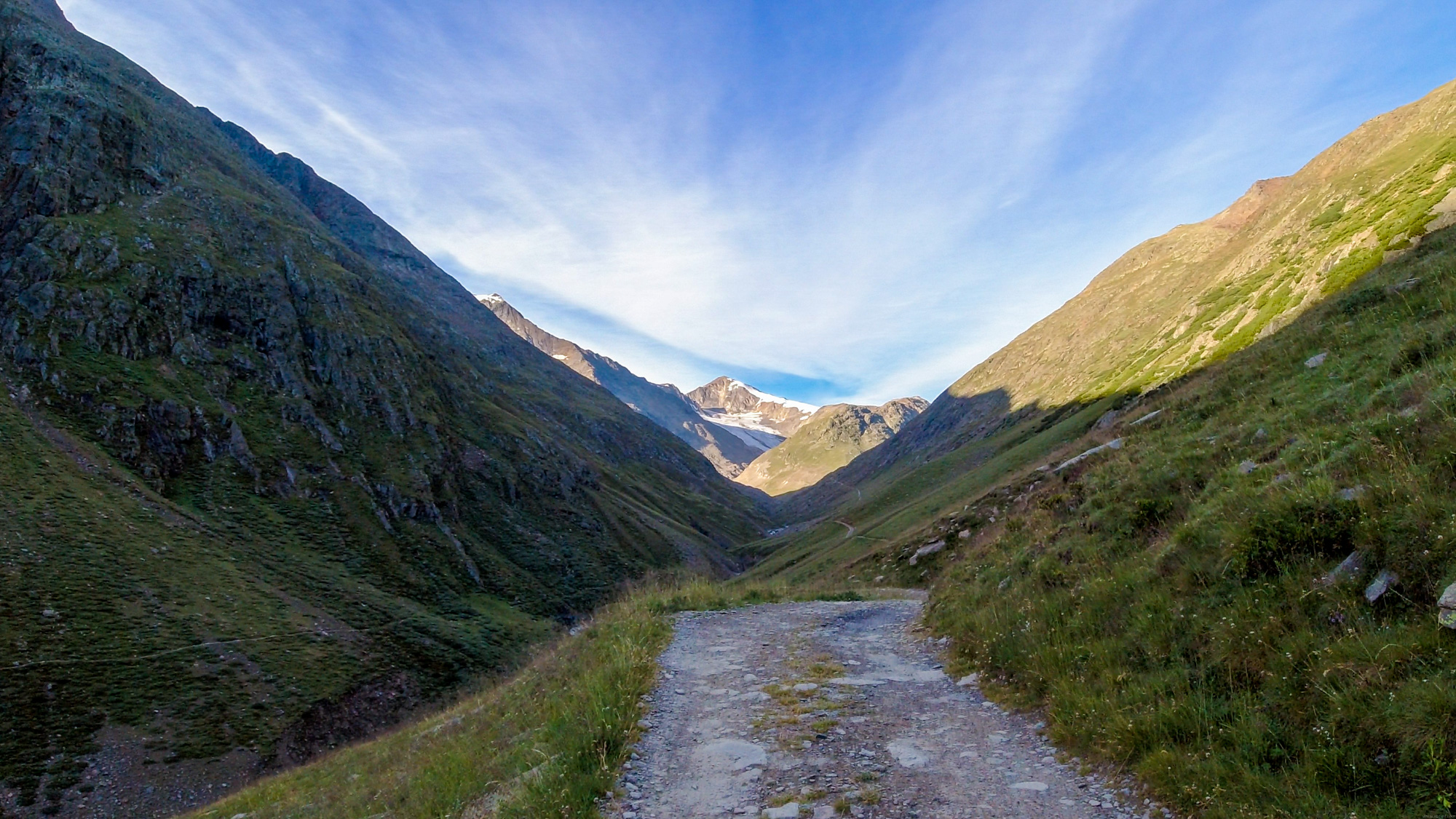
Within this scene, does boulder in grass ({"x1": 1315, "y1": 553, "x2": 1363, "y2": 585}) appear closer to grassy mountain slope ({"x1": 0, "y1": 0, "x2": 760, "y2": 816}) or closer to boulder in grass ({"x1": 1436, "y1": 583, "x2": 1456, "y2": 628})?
boulder in grass ({"x1": 1436, "y1": 583, "x2": 1456, "y2": 628})

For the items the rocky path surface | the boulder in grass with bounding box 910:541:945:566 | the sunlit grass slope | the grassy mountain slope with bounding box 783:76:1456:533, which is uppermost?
the grassy mountain slope with bounding box 783:76:1456:533

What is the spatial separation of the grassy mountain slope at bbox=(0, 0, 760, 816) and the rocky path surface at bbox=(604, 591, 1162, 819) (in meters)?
57.2

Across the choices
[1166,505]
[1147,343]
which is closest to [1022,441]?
[1147,343]

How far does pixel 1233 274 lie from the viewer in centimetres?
7656

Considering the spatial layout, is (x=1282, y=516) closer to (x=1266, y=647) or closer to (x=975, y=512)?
(x=1266, y=647)

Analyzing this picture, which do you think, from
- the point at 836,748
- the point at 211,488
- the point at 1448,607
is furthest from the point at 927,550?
the point at 211,488

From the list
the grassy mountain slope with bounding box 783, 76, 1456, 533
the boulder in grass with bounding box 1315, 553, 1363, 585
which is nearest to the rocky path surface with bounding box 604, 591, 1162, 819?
the boulder in grass with bounding box 1315, 553, 1363, 585

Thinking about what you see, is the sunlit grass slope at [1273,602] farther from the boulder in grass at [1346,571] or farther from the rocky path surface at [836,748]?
the rocky path surface at [836,748]

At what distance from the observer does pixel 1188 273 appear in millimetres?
114812

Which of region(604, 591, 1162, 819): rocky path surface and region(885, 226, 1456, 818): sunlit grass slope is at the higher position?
region(885, 226, 1456, 818): sunlit grass slope

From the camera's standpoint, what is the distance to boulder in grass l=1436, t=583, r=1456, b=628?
5.77 meters

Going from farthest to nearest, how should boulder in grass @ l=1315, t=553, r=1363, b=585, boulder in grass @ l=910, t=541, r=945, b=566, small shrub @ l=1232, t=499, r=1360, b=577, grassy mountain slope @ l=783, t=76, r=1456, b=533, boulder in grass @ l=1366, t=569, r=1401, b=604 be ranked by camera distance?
grassy mountain slope @ l=783, t=76, r=1456, b=533
boulder in grass @ l=910, t=541, r=945, b=566
small shrub @ l=1232, t=499, r=1360, b=577
boulder in grass @ l=1315, t=553, r=1363, b=585
boulder in grass @ l=1366, t=569, r=1401, b=604

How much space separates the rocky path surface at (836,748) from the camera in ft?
23.3

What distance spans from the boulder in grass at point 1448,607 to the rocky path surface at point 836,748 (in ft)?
10.9
